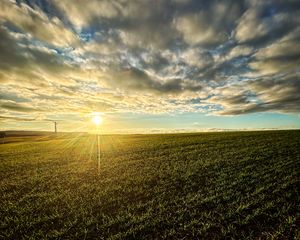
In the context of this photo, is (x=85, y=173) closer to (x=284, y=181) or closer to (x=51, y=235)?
(x=51, y=235)

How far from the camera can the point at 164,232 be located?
23.5ft

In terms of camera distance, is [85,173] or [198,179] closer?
[198,179]

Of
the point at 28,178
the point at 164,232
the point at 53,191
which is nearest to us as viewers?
the point at 164,232

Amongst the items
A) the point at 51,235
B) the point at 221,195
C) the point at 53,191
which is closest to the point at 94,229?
the point at 51,235

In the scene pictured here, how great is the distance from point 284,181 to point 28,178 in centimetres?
1824

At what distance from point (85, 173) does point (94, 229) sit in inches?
353

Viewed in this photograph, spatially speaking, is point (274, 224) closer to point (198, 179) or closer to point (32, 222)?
point (198, 179)

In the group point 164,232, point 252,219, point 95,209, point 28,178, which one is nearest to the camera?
point 164,232

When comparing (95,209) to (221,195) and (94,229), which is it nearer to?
(94,229)

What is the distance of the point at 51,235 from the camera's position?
727 centimetres

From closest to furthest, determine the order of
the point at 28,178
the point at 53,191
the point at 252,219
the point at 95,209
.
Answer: the point at 252,219 → the point at 95,209 → the point at 53,191 → the point at 28,178

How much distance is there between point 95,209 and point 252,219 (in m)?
6.84

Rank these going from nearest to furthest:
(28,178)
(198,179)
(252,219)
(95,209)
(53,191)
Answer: (252,219), (95,209), (53,191), (198,179), (28,178)

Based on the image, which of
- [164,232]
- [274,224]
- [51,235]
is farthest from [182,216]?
[51,235]
